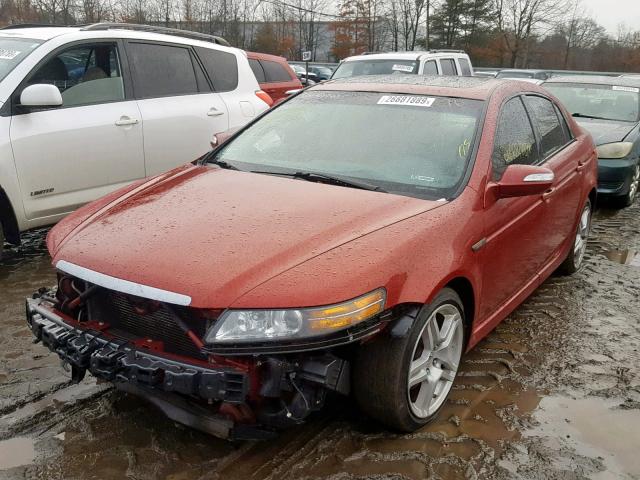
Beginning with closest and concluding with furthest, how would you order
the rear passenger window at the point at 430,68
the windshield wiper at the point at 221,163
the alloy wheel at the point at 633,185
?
the windshield wiper at the point at 221,163
the alloy wheel at the point at 633,185
the rear passenger window at the point at 430,68

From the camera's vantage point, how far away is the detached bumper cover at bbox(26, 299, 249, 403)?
87.5 inches

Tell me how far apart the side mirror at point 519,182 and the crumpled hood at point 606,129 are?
5082mm

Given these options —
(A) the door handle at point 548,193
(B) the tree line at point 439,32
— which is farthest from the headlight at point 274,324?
(B) the tree line at point 439,32

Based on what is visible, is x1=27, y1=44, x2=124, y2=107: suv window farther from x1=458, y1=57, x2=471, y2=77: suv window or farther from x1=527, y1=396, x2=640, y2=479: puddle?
x1=458, y1=57, x2=471, y2=77: suv window

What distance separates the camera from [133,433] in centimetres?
278

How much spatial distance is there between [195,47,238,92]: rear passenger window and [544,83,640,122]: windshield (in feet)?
15.5

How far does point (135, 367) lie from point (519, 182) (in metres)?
2.04

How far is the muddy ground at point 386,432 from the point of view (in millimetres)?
2596

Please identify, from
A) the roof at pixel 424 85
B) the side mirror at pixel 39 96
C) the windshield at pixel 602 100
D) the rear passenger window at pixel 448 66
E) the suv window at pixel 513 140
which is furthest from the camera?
the rear passenger window at pixel 448 66

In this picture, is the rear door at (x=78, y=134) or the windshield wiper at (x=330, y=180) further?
the rear door at (x=78, y=134)

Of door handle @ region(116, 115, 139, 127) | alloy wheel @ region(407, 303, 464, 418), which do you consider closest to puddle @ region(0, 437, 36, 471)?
alloy wheel @ region(407, 303, 464, 418)

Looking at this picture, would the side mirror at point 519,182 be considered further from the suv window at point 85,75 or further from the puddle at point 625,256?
the suv window at point 85,75

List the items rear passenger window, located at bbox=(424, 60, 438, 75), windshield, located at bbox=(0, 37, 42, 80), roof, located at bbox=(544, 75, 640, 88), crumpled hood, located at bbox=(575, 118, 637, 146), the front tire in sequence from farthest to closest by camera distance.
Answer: rear passenger window, located at bbox=(424, 60, 438, 75)
roof, located at bbox=(544, 75, 640, 88)
crumpled hood, located at bbox=(575, 118, 637, 146)
windshield, located at bbox=(0, 37, 42, 80)
the front tire

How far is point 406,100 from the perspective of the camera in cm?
362
